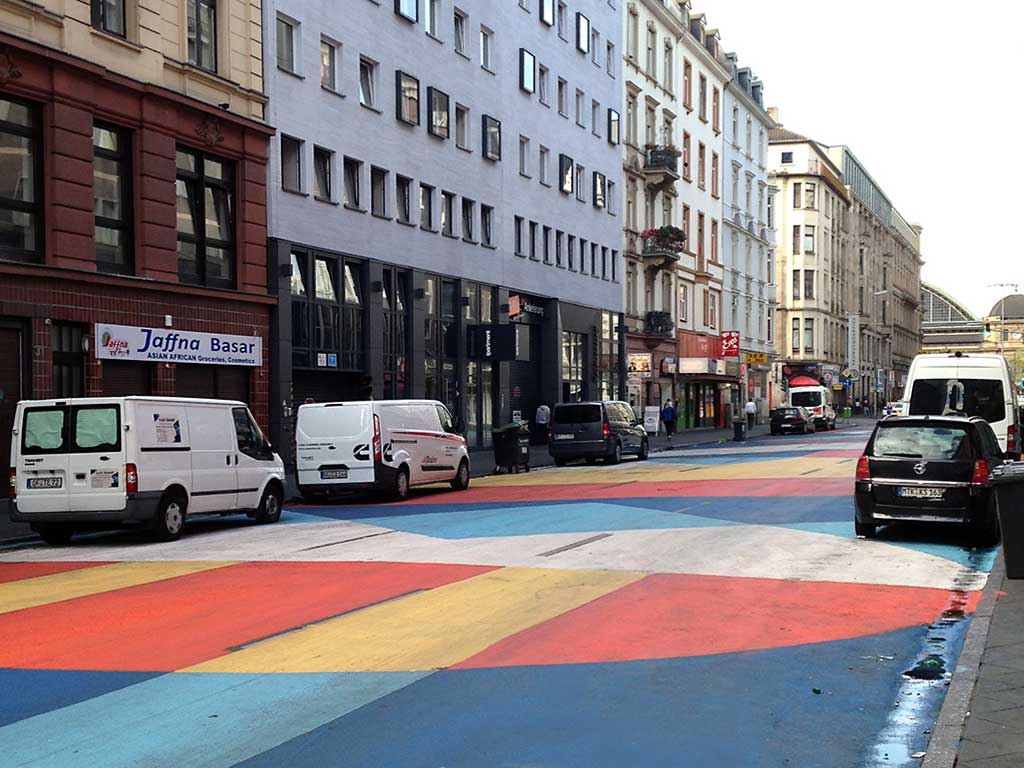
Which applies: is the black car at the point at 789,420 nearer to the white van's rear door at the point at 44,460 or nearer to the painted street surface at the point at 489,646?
the painted street surface at the point at 489,646

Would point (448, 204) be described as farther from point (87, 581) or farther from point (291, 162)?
point (87, 581)

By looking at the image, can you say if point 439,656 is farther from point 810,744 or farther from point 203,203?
point 203,203

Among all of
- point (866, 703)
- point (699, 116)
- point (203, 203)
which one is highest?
point (699, 116)

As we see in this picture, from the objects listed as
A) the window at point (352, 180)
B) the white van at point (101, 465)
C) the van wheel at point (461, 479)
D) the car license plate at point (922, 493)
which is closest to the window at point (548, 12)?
the window at point (352, 180)

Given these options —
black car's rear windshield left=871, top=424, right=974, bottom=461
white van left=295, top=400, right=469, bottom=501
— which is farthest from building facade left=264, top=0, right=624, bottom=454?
black car's rear windshield left=871, top=424, right=974, bottom=461

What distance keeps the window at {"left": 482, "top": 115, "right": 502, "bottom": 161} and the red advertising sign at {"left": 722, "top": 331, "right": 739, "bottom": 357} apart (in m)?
27.0

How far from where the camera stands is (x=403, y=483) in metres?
22.9

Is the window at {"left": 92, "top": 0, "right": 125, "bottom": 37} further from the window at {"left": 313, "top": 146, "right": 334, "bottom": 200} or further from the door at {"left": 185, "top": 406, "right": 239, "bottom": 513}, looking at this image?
the door at {"left": 185, "top": 406, "right": 239, "bottom": 513}

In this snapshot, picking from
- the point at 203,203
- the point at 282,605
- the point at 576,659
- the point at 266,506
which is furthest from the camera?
the point at 203,203

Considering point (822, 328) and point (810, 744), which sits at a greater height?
point (822, 328)

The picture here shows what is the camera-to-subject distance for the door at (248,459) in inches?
721

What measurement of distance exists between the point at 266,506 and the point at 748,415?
159 ft

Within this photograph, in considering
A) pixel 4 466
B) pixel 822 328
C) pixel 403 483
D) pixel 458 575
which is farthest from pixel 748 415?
pixel 458 575

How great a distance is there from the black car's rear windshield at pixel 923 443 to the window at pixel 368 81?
22.7 meters
